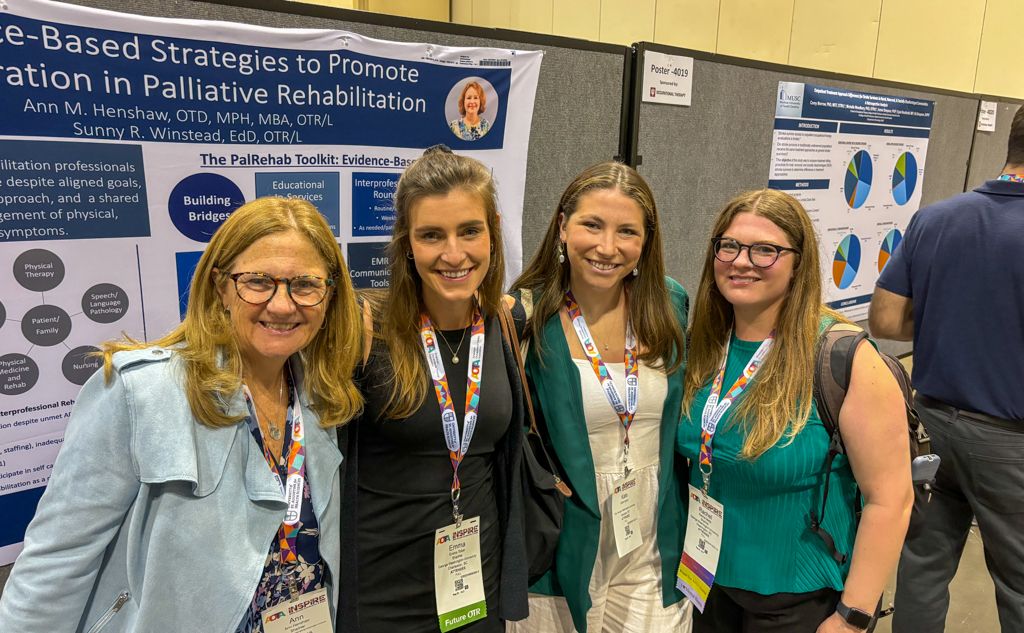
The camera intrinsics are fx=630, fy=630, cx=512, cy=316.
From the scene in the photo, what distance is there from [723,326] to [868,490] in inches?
17.0

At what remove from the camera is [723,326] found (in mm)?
1430

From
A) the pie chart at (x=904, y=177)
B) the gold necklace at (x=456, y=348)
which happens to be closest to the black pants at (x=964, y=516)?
the pie chart at (x=904, y=177)

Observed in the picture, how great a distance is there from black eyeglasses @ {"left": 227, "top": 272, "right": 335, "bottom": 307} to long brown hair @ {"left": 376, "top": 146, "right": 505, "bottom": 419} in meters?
0.25

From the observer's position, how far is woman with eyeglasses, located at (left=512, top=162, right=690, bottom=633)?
1.36 meters

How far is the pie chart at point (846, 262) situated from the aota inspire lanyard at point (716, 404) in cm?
165

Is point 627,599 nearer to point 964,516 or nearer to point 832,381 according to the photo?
point 832,381

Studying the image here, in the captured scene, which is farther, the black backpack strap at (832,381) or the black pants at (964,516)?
the black pants at (964,516)

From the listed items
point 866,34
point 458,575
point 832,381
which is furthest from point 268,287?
point 866,34

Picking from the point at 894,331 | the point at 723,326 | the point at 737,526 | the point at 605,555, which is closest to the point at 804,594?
the point at 737,526

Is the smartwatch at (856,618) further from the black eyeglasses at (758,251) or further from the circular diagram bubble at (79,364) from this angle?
the circular diagram bubble at (79,364)

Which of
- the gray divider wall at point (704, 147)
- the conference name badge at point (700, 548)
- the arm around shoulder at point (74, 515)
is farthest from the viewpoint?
the gray divider wall at point (704, 147)

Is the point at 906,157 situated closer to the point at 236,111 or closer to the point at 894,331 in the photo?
the point at 894,331

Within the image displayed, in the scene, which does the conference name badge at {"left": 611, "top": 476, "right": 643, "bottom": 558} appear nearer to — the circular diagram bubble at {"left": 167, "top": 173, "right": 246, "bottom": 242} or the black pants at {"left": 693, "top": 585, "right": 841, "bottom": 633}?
the black pants at {"left": 693, "top": 585, "right": 841, "bottom": 633}

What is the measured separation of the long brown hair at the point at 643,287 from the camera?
4.58ft
